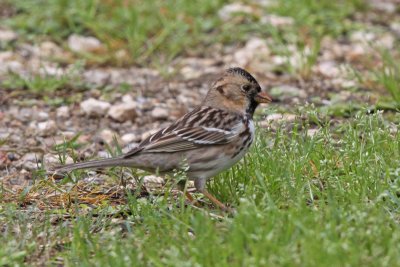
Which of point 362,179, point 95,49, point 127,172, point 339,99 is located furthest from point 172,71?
point 362,179

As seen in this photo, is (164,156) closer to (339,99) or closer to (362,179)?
(362,179)

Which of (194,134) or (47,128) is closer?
(194,134)

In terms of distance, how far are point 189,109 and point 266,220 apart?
12.2 feet

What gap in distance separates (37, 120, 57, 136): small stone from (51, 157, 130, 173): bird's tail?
219cm

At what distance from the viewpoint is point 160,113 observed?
8383 mm

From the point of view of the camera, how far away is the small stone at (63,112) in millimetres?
8367

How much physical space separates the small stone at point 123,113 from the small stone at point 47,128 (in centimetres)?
53

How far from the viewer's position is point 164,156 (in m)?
6.01

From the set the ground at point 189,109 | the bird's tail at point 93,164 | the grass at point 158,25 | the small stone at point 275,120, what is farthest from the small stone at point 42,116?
the bird's tail at point 93,164

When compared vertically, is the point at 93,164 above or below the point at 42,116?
above

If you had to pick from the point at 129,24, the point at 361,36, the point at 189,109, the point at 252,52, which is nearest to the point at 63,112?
the point at 189,109

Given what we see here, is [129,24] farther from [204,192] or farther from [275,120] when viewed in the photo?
[204,192]

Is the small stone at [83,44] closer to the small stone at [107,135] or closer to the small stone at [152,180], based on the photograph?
the small stone at [107,135]

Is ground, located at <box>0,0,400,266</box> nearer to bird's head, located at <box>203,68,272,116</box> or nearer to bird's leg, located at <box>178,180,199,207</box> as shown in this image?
bird's leg, located at <box>178,180,199,207</box>
